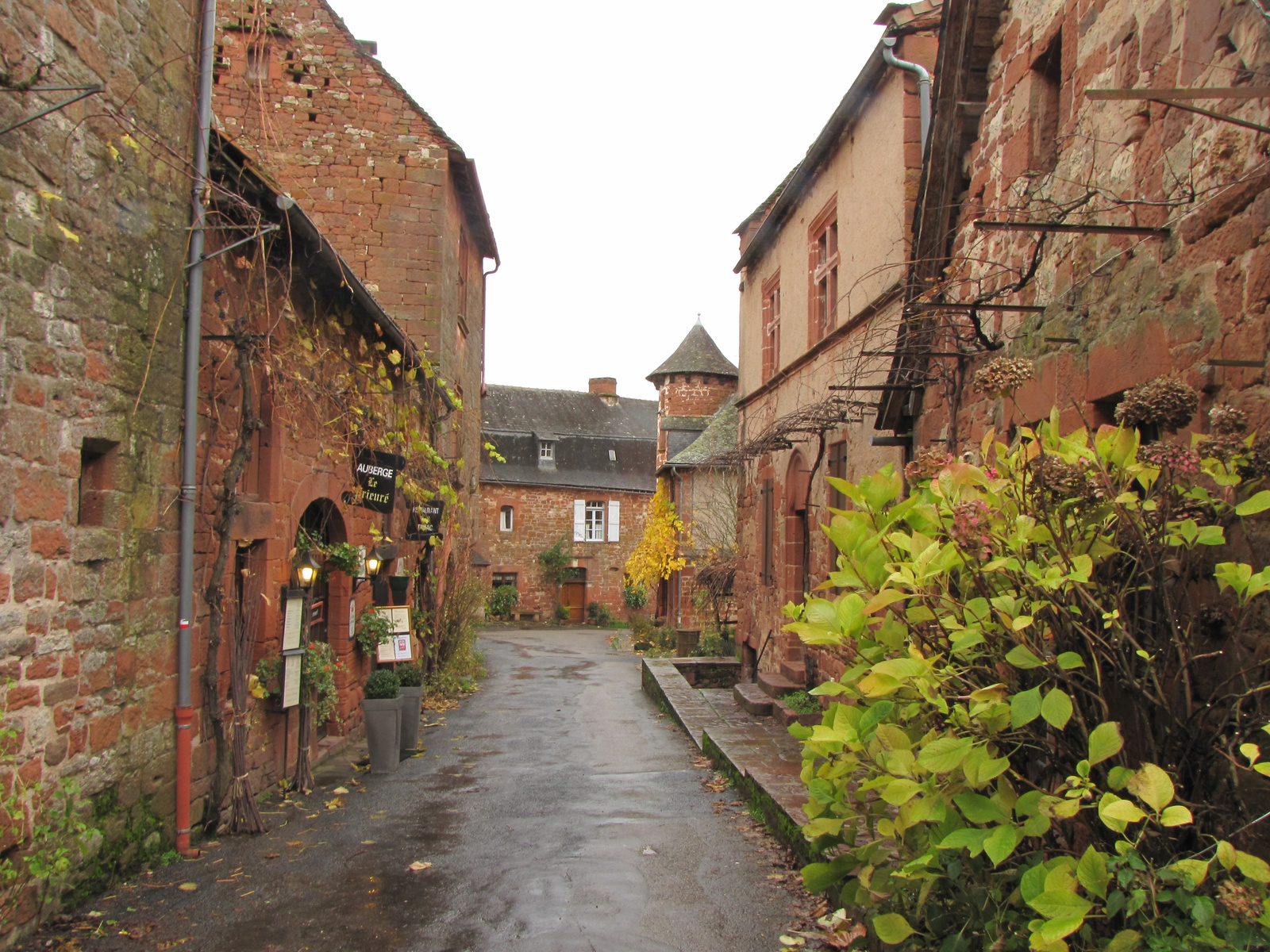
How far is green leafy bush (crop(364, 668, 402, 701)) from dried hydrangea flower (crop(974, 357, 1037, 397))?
633 cm

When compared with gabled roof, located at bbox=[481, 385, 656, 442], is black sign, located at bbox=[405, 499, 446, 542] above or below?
below

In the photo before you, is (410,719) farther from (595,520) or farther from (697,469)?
(595,520)

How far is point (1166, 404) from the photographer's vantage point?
2.81 metres

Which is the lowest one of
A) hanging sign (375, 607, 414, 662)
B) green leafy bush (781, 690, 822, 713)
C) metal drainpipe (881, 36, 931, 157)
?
green leafy bush (781, 690, 822, 713)

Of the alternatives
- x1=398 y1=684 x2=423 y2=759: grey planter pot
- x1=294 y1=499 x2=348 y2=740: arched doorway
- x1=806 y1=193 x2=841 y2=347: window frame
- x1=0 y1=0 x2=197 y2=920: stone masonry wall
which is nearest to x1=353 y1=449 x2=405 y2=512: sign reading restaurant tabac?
x1=294 y1=499 x2=348 y2=740: arched doorway

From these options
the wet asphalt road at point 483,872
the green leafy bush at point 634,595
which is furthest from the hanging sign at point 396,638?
the green leafy bush at point 634,595

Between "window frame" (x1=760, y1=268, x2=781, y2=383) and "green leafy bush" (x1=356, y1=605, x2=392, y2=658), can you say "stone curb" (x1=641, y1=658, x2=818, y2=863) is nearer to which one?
"green leafy bush" (x1=356, y1=605, x2=392, y2=658)

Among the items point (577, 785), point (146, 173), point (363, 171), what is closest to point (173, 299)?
point (146, 173)

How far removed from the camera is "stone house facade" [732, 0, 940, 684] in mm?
7824

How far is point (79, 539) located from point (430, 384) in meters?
7.50

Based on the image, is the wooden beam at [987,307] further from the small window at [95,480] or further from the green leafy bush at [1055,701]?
the small window at [95,480]

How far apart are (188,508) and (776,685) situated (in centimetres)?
687

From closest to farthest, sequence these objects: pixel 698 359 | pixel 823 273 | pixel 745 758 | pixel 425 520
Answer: pixel 745 758 → pixel 823 273 → pixel 425 520 → pixel 698 359

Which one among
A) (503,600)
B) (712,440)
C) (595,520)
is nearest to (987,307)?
(712,440)
